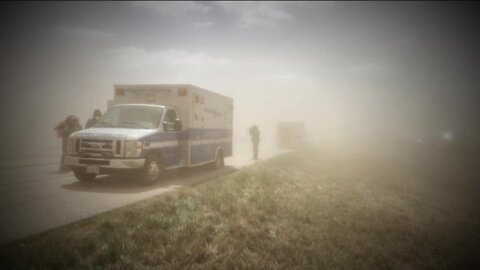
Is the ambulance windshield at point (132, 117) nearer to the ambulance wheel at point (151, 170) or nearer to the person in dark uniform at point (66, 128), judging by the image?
the ambulance wheel at point (151, 170)

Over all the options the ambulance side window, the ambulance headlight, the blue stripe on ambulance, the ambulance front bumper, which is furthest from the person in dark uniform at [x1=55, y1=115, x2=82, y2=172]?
the ambulance headlight

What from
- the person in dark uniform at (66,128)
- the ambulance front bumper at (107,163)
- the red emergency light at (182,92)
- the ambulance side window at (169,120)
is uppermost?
the red emergency light at (182,92)

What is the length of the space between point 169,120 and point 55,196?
4.11 m

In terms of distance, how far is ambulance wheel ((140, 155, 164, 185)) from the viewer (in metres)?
8.95

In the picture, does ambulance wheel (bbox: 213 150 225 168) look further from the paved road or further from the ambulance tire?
the paved road

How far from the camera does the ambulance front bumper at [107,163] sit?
27.5ft

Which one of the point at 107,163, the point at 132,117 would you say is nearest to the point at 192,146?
the point at 132,117

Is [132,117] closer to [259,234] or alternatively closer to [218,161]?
[218,161]

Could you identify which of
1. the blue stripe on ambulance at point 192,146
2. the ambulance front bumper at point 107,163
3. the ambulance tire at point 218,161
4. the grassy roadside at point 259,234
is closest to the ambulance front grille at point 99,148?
the ambulance front bumper at point 107,163

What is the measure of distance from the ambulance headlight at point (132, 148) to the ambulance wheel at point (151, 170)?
48 cm

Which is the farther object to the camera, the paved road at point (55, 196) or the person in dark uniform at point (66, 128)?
the person in dark uniform at point (66, 128)

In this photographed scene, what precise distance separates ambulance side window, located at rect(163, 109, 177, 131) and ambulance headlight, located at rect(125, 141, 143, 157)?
1.41 m

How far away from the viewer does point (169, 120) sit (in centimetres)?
1030

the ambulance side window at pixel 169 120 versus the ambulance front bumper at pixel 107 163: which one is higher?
the ambulance side window at pixel 169 120
